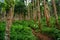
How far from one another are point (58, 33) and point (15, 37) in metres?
3.70

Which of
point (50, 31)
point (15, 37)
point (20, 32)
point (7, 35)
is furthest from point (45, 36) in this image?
point (7, 35)

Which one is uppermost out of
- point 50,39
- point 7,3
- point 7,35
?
point 7,3

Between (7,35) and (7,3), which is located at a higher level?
(7,3)

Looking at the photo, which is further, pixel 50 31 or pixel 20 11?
pixel 20 11

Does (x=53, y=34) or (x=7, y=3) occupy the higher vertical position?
(x=7, y=3)

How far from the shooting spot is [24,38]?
41.2ft

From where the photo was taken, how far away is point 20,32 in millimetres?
13492

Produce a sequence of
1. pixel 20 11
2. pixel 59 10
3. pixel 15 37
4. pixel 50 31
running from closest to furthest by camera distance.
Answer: pixel 15 37 → pixel 50 31 → pixel 20 11 → pixel 59 10

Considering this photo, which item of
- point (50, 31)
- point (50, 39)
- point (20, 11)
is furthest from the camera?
point (20, 11)

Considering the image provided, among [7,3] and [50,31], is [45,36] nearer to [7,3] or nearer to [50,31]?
[50,31]

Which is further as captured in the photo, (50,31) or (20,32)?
(50,31)

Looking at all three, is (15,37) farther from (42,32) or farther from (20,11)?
(20,11)

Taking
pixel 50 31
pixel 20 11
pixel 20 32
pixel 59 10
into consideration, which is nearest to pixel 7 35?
pixel 20 32

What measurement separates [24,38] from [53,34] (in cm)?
300
